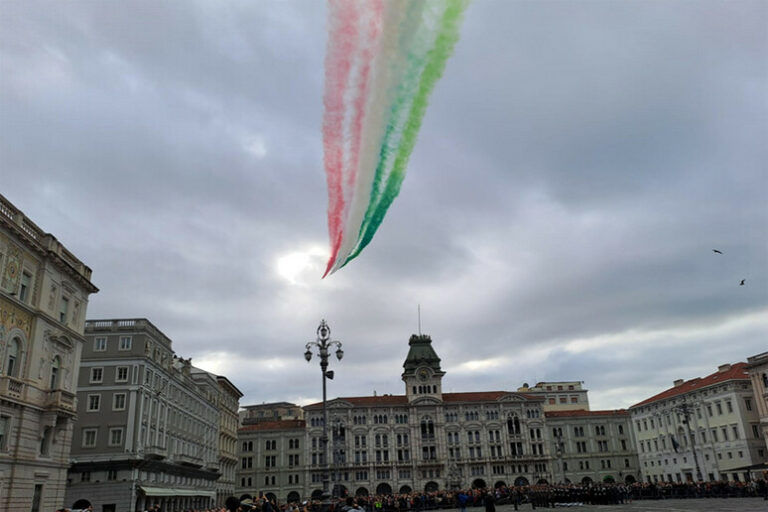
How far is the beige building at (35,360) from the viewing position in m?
29.3

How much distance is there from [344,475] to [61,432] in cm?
6507


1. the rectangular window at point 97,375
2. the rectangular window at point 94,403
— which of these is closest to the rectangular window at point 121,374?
the rectangular window at point 97,375

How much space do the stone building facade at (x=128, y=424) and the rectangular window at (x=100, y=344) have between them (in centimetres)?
8

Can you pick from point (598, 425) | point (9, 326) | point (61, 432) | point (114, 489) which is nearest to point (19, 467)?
point (61, 432)

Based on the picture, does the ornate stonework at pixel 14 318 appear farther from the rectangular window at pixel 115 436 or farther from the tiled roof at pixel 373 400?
the tiled roof at pixel 373 400

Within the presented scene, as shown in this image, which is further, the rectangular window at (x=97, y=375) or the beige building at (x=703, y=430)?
the beige building at (x=703, y=430)

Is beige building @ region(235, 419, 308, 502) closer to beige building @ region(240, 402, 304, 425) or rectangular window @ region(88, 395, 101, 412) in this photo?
beige building @ region(240, 402, 304, 425)

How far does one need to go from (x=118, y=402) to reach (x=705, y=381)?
2739 inches

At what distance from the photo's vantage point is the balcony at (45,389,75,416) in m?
33.1

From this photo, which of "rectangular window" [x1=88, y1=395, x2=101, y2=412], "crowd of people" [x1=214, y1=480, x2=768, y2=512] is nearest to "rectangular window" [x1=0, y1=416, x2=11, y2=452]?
"rectangular window" [x1=88, y1=395, x2=101, y2=412]

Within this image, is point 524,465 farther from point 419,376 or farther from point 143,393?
point 143,393

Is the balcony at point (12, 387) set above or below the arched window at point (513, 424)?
below

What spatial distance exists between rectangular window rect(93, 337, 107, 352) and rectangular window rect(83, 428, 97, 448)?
6.46 m

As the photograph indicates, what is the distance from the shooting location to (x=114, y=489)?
4566cm
